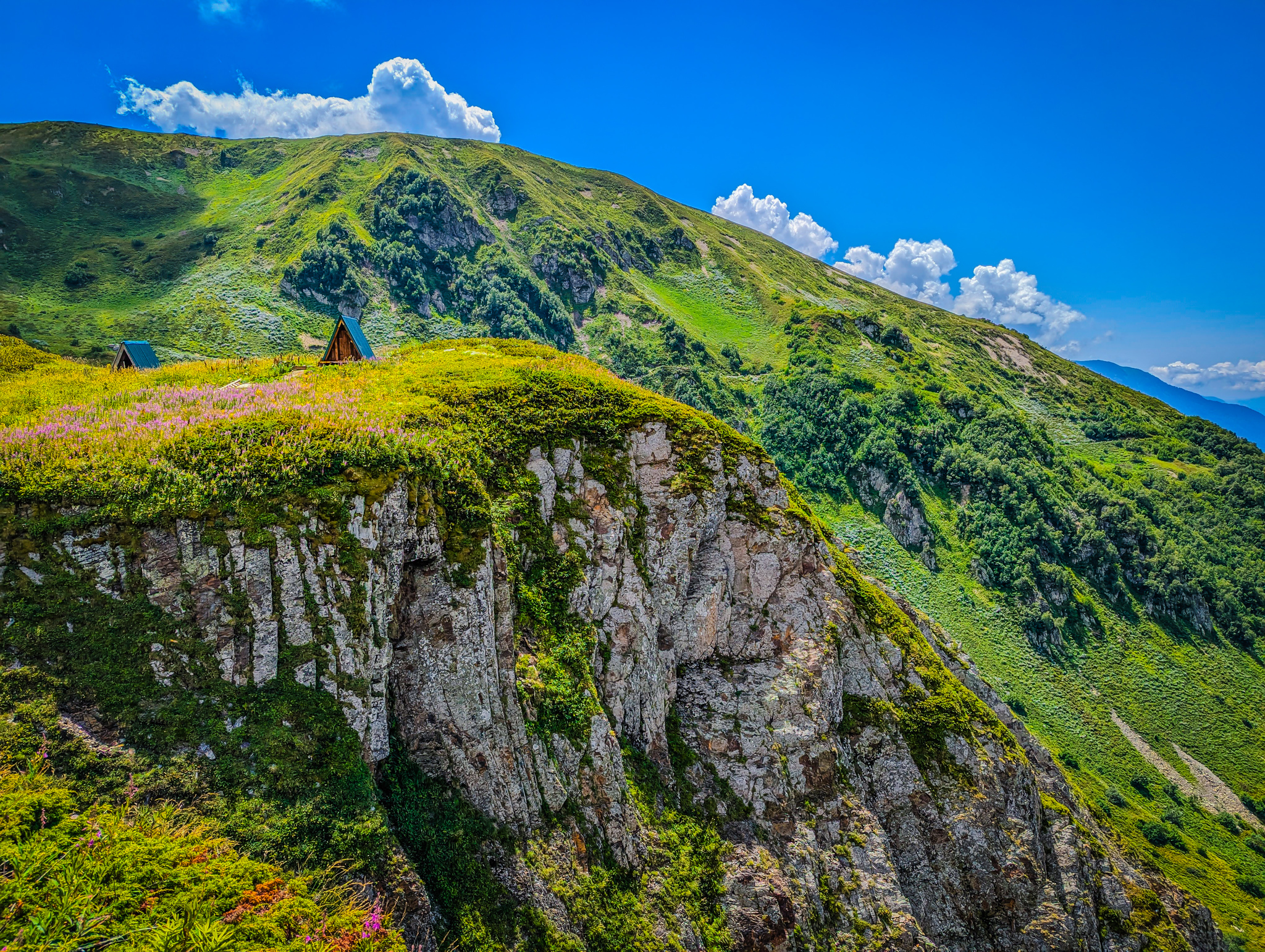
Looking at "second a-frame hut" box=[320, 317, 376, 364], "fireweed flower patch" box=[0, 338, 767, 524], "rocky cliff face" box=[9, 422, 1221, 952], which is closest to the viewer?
"fireweed flower patch" box=[0, 338, 767, 524]

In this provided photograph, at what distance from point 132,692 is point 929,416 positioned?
11349cm

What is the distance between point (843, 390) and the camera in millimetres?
103875

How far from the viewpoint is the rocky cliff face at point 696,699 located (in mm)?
13742

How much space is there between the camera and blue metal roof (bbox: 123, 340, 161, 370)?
24844 millimetres

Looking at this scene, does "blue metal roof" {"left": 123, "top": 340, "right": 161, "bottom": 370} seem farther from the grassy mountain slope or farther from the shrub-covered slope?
the grassy mountain slope

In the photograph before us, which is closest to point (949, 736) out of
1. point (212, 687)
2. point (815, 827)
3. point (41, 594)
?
point (815, 827)

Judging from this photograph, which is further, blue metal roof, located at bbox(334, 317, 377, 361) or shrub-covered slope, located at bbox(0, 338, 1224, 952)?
blue metal roof, located at bbox(334, 317, 377, 361)

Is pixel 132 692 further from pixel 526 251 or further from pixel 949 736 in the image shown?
pixel 526 251

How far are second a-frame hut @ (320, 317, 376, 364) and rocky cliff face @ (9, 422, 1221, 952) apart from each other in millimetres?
14340

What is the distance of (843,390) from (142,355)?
102 meters

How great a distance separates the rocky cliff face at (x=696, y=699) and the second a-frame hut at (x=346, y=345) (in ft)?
47.0

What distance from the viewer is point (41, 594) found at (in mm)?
11781

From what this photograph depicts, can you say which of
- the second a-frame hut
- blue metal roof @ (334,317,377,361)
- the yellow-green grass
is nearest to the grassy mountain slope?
the second a-frame hut

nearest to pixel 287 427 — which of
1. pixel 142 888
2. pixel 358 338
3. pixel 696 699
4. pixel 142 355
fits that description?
pixel 142 888
